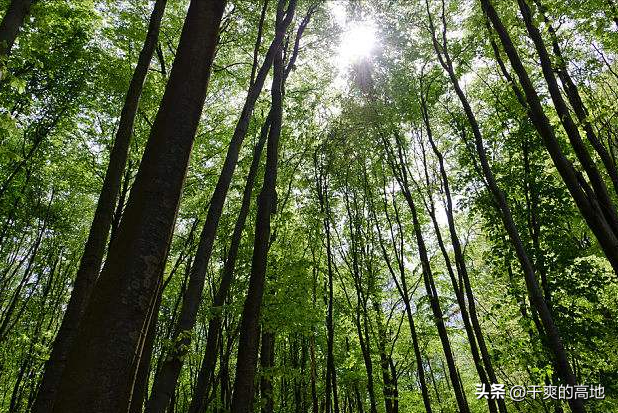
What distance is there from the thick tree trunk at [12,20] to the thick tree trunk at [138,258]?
4.05m

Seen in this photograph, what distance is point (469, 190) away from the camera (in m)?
12.9

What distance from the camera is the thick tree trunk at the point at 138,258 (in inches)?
71.4

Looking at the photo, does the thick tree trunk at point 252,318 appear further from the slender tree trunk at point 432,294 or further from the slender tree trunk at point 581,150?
the slender tree trunk at point 432,294

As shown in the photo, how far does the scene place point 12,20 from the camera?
16.5 feet

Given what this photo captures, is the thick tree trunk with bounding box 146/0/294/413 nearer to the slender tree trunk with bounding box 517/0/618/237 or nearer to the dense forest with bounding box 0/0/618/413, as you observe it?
the dense forest with bounding box 0/0/618/413

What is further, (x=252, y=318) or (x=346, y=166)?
(x=346, y=166)

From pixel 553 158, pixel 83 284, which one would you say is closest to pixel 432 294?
pixel 553 158

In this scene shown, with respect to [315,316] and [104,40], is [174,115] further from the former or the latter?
[104,40]

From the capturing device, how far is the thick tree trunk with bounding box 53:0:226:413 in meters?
1.81

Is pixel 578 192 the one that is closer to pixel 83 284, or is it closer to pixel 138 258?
pixel 138 258

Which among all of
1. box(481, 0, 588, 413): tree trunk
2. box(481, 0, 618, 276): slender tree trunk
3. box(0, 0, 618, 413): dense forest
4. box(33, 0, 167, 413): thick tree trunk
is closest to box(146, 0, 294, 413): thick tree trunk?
box(0, 0, 618, 413): dense forest

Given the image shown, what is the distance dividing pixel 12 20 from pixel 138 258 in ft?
17.0

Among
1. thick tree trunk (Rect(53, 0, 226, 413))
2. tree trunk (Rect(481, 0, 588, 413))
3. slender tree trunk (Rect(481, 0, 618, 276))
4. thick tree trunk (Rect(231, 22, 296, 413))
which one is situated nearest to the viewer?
thick tree trunk (Rect(53, 0, 226, 413))

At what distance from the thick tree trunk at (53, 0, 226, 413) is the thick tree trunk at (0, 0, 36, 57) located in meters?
4.05
